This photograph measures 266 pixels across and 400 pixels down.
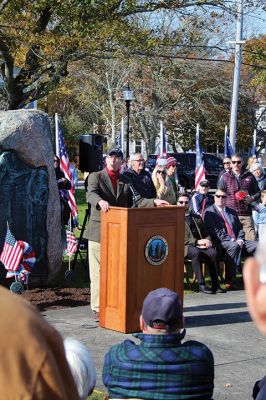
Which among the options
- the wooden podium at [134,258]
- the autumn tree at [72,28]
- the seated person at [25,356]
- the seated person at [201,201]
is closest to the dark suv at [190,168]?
the autumn tree at [72,28]

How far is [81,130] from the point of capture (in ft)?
153

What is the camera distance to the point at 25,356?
160cm

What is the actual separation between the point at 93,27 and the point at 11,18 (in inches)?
84.1

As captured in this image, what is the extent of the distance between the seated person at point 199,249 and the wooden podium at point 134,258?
2.36 metres

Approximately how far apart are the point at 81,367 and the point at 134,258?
14.5 feet

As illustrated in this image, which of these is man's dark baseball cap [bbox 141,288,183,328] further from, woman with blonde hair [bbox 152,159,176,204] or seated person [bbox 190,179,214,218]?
seated person [bbox 190,179,214,218]

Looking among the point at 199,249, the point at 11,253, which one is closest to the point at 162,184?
the point at 199,249

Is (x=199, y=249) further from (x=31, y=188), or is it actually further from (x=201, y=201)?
(x=31, y=188)

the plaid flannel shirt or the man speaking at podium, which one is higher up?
the man speaking at podium

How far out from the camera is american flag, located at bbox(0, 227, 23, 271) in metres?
9.44

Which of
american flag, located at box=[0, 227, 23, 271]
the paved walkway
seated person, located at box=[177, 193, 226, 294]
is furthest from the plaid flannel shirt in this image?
seated person, located at box=[177, 193, 226, 294]

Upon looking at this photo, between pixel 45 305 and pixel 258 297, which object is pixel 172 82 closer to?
pixel 45 305

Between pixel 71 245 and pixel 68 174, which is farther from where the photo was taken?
pixel 68 174

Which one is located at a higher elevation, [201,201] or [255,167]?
[255,167]
